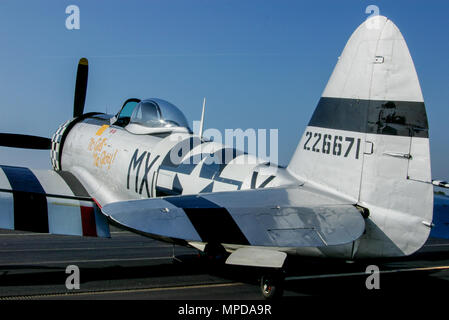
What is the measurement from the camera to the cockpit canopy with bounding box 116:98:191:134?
336 inches

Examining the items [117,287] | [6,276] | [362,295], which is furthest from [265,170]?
[6,276]

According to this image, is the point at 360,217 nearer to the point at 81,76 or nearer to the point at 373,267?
the point at 373,267

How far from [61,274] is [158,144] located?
8.50 feet

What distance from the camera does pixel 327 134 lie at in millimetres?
5301

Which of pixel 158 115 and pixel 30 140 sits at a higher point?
pixel 158 115

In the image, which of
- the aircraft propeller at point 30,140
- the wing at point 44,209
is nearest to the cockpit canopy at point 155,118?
the wing at point 44,209

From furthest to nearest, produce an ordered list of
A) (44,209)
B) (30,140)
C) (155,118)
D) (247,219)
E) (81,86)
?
(81,86) → (30,140) → (155,118) → (44,209) → (247,219)

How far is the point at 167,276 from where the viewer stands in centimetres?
754

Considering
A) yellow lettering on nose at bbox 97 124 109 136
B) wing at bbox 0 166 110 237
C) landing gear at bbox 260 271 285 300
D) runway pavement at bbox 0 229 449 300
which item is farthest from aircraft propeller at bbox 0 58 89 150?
landing gear at bbox 260 271 285 300

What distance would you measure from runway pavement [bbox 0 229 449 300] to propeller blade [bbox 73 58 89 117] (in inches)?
138

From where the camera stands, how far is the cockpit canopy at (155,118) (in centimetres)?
852

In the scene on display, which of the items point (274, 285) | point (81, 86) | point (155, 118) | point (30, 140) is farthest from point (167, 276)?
Answer: point (81, 86)

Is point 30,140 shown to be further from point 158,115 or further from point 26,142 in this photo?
point 158,115

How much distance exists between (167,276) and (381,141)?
4250mm
